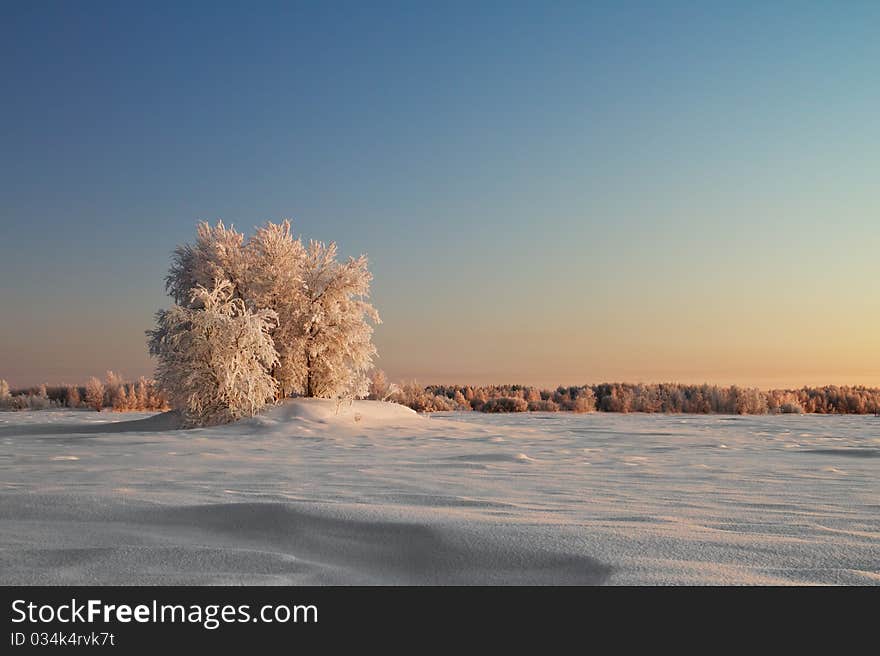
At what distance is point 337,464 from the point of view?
18.5ft

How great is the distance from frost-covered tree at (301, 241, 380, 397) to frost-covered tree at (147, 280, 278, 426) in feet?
5.87

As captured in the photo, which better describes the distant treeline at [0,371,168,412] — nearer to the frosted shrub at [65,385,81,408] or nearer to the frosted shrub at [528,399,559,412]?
the frosted shrub at [65,385,81,408]

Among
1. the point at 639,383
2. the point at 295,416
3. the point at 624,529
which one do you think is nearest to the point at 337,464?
the point at 624,529

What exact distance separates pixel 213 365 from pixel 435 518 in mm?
9587

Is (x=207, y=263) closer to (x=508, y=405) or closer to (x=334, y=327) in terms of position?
(x=334, y=327)

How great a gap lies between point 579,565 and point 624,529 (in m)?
0.64

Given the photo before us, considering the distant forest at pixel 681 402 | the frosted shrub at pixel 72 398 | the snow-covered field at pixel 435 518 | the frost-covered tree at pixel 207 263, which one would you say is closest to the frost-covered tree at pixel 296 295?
the frost-covered tree at pixel 207 263

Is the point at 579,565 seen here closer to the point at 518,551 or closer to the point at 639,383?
the point at 518,551

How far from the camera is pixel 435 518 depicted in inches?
112

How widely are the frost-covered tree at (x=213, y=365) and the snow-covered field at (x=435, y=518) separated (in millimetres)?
4685

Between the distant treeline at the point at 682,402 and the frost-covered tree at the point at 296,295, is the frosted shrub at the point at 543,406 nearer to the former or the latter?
the distant treeline at the point at 682,402

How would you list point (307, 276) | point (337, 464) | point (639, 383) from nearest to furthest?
point (337, 464) → point (307, 276) → point (639, 383)

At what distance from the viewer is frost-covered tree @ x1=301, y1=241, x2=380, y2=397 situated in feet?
44.6

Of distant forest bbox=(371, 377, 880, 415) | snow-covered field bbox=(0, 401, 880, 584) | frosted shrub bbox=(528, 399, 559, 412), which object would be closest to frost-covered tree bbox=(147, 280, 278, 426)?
snow-covered field bbox=(0, 401, 880, 584)
